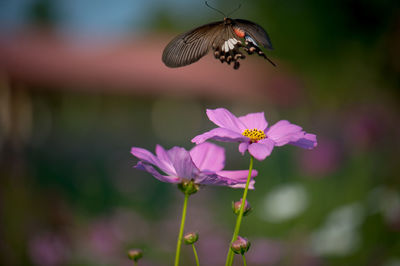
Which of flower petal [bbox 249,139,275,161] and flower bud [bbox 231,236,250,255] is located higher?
flower petal [bbox 249,139,275,161]

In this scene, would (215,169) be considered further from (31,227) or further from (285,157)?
(285,157)

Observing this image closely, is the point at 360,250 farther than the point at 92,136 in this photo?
No

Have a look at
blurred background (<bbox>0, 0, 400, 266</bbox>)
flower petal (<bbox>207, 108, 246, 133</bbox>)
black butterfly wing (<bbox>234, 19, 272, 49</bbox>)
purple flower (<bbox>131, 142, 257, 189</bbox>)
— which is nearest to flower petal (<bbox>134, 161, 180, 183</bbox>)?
purple flower (<bbox>131, 142, 257, 189</bbox>)

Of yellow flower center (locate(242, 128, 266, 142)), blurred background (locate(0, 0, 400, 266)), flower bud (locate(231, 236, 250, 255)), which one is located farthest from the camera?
blurred background (locate(0, 0, 400, 266))

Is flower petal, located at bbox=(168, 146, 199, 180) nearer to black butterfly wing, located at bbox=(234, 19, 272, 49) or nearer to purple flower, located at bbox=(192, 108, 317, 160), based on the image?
purple flower, located at bbox=(192, 108, 317, 160)

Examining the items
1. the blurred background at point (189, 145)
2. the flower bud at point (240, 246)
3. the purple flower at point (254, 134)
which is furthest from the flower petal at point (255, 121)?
the blurred background at point (189, 145)

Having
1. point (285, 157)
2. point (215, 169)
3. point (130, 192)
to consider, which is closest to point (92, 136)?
point (285, 157)

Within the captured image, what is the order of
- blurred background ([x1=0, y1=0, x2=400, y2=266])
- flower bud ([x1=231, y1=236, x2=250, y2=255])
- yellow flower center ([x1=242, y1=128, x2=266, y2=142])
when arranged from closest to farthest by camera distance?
flower bud ([x1=231, y1=236, x2=250, y2=255])
yellow flower center ([x1=242, y1=128, x2=266, y2=142])
blurred background ([x1=0, y1=0, x2=400, y2=266])

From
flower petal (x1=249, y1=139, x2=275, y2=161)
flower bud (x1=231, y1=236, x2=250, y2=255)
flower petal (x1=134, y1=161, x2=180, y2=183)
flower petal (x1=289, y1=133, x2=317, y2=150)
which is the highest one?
flower petal (x1=289, y1=133, x2=317, y2=150)
